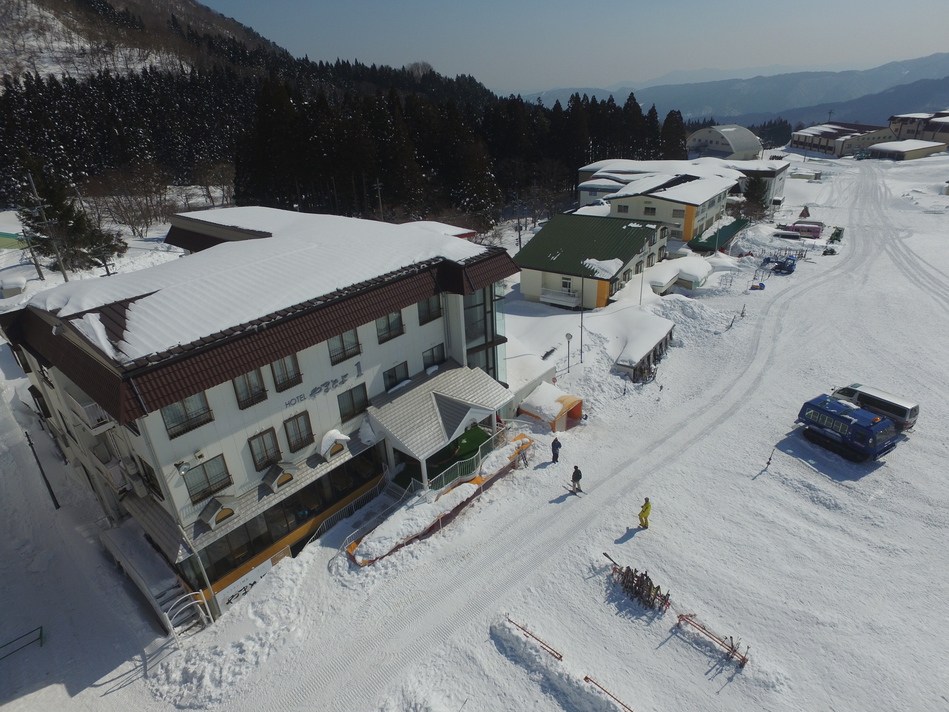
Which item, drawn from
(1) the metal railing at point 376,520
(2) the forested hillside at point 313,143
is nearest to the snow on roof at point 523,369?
(1) the metal railing at point 376,520

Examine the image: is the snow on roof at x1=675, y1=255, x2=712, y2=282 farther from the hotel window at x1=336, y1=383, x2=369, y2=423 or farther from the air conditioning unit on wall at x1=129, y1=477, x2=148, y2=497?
the air conditioning unit on wall at x1=129, y1=477, x2=148, y2=497

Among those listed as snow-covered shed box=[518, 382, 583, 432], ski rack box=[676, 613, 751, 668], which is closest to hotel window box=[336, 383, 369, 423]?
snow-covered shed box=[518, 382, 583, 432]

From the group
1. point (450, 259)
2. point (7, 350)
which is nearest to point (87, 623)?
point (450, 259)

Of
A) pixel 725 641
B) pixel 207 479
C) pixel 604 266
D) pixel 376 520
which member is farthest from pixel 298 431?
pixel 604 266

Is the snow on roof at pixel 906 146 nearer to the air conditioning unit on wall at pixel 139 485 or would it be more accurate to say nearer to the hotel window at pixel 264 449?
the hotel window at pixel 264 449

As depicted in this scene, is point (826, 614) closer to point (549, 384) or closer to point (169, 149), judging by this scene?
point (549, 384)
